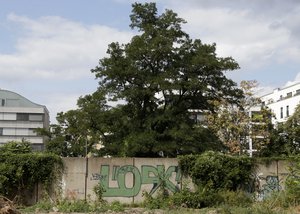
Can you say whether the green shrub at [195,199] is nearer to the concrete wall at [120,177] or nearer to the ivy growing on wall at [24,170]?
the concrete wall at [120,177]

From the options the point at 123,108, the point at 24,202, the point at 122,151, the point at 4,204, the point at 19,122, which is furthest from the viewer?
the point at 19,122

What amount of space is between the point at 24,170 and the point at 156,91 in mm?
19680

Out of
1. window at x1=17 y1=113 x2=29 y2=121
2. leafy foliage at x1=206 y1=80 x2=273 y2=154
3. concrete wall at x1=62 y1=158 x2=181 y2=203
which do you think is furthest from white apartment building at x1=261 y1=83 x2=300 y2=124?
concrete wall at x1=62 y1=158 x2=181 y2=203

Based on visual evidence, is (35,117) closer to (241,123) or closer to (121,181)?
Result: (241,123)

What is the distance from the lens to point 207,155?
2262 centimetres

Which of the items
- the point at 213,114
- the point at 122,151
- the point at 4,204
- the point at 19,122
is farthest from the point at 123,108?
the point at 19,122

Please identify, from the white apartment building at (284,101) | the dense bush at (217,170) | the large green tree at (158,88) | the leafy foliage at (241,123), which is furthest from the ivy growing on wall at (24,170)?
the white apartment building at (284,101)

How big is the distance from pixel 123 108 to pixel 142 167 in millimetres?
20122

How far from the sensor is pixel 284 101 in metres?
95.6

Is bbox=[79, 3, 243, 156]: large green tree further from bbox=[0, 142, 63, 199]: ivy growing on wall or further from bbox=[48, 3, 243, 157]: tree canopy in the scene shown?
bbox=[0, 142, 63, 199]: ivy growing on wall

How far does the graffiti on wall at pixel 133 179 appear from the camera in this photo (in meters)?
22.1

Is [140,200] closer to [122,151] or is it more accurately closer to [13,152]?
[13,152]

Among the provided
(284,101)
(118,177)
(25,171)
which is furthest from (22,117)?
(118,177)

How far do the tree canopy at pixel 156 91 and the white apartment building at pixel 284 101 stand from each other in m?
50.7
